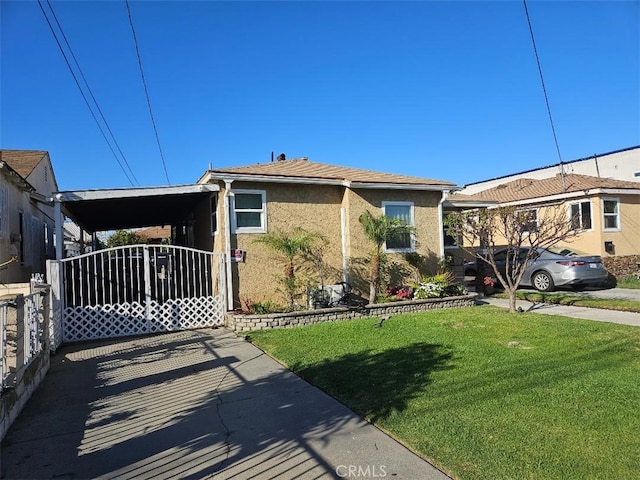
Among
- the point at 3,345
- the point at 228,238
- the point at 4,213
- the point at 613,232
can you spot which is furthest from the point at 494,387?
the point at 613,232

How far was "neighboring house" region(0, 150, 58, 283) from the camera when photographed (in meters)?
8.61

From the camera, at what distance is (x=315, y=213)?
11.7 metres

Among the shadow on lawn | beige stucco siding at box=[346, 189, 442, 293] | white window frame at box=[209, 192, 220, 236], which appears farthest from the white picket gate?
the shadow on lawn

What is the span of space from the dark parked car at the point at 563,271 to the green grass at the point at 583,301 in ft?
2.50

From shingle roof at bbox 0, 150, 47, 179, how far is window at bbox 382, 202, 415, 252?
35.9 feet

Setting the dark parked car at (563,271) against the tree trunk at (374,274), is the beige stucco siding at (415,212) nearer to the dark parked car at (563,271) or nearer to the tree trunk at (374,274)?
the tree trunk at (374,274)

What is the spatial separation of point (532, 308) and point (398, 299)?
11.0 feet

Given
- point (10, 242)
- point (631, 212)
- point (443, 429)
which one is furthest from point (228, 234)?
point (631, 212)

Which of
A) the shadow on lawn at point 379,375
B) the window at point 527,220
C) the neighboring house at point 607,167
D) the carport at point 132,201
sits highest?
the neighboring house at point 607,167

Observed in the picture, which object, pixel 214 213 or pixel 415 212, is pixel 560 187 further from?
pixel 214 213

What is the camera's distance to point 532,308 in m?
10.9

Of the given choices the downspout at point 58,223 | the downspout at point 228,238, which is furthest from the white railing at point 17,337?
the downspout at point 228,238

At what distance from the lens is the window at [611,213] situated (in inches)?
666

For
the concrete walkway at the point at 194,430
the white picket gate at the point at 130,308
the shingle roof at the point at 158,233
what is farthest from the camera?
the shingle roof at the point at 158,233
